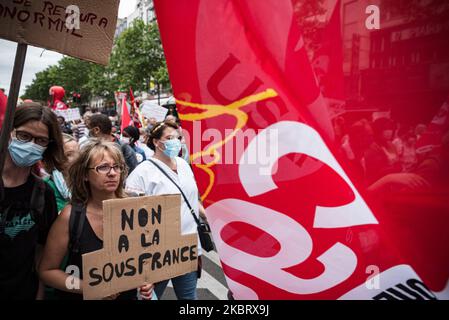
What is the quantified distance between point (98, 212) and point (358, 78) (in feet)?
4.83

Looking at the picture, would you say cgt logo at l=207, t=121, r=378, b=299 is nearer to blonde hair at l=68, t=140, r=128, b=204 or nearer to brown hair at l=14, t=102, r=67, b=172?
blonde hair at l=68, t=140, r=128, b=204

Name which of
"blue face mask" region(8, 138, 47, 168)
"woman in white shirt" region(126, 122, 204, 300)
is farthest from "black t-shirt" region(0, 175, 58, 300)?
"woman in white shirt" region(126, 122, 204, 300)

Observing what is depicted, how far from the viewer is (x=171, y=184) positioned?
3.04 meters

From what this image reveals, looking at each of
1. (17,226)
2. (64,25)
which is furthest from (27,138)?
(64,25)

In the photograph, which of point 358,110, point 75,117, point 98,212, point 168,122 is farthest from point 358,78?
point 75,117

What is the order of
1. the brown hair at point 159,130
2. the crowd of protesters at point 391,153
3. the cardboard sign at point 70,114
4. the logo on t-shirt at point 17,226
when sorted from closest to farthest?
the crowd of protesters at point 391,153 < the logo on t-shirt at point 17,226 < the brown hair at point 159,130 < the cardboard sign at point 70,114

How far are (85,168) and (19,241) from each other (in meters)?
0.49

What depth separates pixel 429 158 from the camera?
1160 mm

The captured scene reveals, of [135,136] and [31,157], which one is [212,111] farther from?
[135,136]

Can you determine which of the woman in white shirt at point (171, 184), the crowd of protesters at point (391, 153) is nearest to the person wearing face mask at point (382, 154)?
the crowd of protesters at point (391, 153)

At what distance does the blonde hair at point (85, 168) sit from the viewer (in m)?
2.07

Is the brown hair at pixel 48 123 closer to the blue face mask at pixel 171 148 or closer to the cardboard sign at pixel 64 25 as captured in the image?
the cardboard sign at pixel 64 25

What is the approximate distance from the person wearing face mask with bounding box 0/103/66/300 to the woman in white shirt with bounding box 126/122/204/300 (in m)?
0.95

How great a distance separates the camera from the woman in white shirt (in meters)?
2.98
